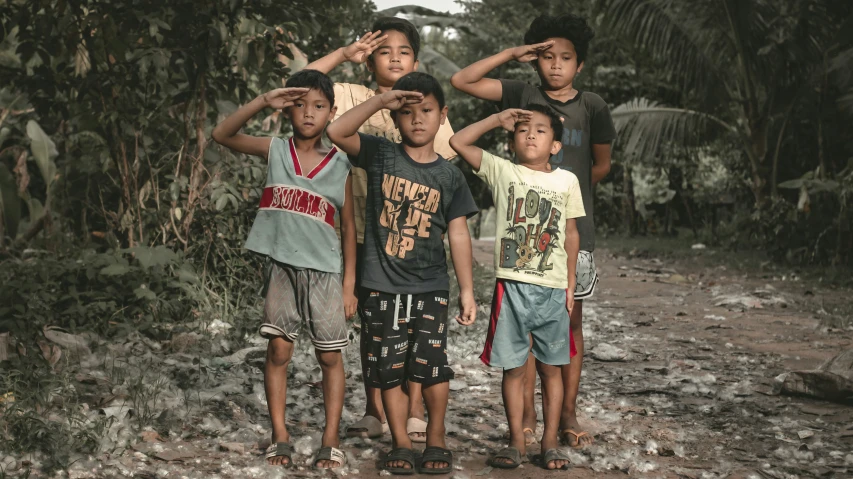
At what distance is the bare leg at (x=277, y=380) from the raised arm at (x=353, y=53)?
3.94ft

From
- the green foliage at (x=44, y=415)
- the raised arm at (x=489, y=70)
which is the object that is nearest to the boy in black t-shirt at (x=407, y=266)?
the raised arm at (x=489, y=70)

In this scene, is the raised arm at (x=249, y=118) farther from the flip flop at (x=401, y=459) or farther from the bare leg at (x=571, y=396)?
the bare leg at (x=571, y=396)

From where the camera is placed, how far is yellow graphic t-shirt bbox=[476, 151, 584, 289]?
3.62 m

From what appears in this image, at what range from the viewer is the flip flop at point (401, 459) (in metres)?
3.46

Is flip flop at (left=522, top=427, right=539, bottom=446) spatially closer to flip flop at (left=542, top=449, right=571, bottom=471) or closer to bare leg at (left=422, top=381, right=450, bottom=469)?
flip flop at (left=542, top=449, right=571, bottom=471)

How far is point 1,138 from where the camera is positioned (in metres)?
7.49

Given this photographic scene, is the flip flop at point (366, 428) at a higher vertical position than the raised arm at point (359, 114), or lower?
lower

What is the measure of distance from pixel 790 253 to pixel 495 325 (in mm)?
8849

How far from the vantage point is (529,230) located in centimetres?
363

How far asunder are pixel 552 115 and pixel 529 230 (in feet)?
1.60

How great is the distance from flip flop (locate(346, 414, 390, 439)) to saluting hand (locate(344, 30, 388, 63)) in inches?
63.1

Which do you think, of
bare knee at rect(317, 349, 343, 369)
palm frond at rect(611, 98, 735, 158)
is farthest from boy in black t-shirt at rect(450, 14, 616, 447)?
palm frond at rect(611, 98, 735, 158)

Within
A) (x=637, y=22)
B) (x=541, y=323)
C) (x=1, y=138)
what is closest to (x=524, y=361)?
(x=541, y=323)

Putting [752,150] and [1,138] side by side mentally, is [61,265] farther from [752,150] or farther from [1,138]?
[752,150]
